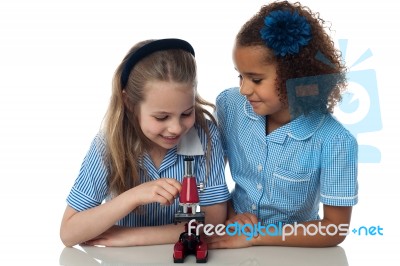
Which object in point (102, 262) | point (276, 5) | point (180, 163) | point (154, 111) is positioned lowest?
point (102, 262)

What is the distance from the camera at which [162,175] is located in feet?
4.99

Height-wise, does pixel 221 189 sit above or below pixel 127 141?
below

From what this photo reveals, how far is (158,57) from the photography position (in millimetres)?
1411

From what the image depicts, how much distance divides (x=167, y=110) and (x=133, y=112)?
0.13 meters

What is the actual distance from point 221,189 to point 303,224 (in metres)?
0.21

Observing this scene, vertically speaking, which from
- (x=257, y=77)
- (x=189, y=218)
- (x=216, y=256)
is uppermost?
(x=257, y=77)

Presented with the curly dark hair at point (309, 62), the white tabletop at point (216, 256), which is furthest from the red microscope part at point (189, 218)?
the curly dark hair at point (309, 62)

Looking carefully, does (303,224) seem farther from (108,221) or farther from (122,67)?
(122,67)

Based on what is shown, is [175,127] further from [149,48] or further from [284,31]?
[284,31]

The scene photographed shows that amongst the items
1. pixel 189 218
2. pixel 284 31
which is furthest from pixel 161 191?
pixel 284 31

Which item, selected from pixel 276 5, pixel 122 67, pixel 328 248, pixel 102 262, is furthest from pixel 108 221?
pixel 276 5

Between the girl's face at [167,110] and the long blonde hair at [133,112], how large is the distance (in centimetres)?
2

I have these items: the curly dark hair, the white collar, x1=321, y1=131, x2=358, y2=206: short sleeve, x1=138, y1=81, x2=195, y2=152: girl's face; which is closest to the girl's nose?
x1=138, y1=81, x2=195, y2=152: girl's face

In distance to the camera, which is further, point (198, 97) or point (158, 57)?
point (198, 97)
